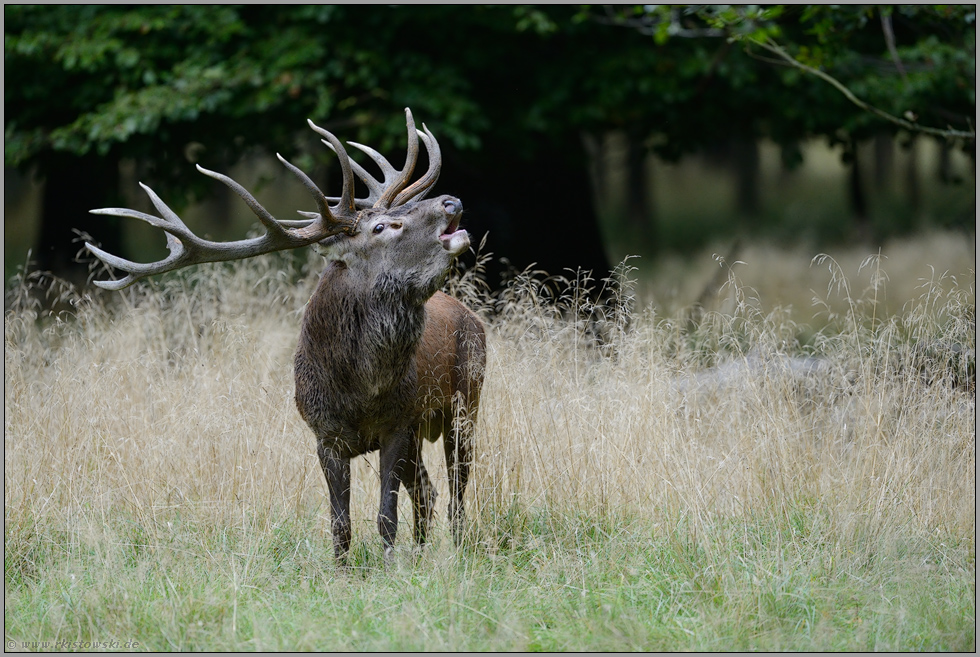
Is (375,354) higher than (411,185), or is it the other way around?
(411,185)

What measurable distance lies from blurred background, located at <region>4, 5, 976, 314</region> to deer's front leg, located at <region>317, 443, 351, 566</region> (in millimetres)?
3483

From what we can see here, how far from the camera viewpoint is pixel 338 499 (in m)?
4.62

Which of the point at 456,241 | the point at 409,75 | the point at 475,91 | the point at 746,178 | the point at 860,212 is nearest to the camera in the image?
the point at 456,241

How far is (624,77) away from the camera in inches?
390

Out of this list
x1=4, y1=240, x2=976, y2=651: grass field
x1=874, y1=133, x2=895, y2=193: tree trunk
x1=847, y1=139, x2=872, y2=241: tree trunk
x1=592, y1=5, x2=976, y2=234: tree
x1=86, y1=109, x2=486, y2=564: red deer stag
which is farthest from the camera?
x1=874, y1=133, x2=895, y2=193: tree trunk

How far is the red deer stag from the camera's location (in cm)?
442

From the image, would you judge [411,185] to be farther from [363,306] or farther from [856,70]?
[856,70]

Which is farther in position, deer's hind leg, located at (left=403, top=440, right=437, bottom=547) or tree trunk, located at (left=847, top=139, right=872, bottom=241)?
tree trunk, located at (left=847, top=139, right=872, bottom=241)

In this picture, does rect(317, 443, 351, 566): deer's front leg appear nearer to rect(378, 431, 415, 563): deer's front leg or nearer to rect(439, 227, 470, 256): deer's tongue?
rect(378, 431, 415, 563): deer's front leg

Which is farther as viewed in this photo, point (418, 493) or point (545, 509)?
point (418, 493)

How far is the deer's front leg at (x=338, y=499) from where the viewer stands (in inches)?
181

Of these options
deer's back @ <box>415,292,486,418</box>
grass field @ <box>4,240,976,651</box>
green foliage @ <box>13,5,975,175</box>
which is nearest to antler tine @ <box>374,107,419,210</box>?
deer's back @ <box>415,292,486,418</box>

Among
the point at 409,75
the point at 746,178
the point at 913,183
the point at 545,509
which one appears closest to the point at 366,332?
the point at 545,509

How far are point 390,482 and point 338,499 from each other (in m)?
0.28
